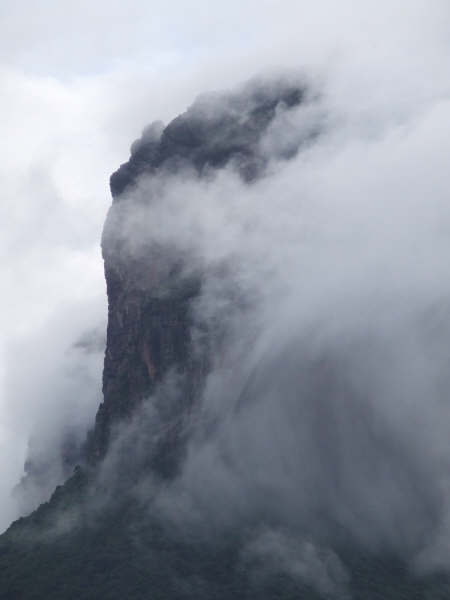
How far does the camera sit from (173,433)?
489ft

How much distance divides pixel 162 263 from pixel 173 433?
120ft

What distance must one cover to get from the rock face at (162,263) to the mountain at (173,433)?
309mm

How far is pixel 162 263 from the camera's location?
16838cm

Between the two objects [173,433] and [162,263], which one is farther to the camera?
[162,263]

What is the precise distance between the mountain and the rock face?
0.31 metres

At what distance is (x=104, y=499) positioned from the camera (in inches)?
5684

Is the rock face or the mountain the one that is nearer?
the mountain

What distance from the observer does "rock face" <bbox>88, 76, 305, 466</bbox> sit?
158250 mm

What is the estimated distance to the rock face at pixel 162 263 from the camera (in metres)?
158

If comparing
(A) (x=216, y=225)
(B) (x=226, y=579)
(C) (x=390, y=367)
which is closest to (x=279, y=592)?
(B) (x=226, y=579)

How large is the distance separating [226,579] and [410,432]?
4147 cm

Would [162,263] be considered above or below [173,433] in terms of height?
above

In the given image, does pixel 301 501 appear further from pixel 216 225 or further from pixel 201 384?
pixel 216 225

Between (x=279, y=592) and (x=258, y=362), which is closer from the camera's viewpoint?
(x=279, y=592)
